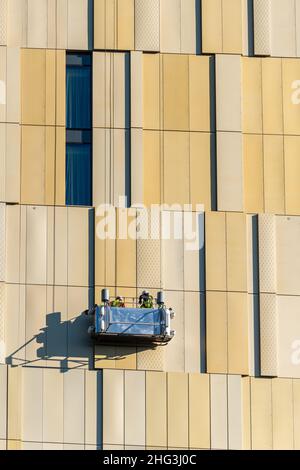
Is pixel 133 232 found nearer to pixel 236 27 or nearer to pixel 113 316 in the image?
pixel 113 316

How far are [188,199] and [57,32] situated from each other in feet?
26.7

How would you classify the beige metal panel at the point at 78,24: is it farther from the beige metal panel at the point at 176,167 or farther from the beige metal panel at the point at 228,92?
the beige metal panel at the point at 228,92

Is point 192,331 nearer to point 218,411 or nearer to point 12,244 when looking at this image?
point 218,411

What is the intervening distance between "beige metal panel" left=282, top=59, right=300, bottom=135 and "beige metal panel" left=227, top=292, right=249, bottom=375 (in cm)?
699

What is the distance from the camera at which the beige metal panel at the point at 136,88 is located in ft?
246

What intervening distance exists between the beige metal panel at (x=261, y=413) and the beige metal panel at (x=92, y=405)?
5.71 meters

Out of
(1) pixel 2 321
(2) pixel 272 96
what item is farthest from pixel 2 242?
(2) pixel 272 96

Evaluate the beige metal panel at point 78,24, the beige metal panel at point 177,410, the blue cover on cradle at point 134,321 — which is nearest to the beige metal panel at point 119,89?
the beige metal panel at point 78,24

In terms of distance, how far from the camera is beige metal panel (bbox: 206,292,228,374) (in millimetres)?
73062

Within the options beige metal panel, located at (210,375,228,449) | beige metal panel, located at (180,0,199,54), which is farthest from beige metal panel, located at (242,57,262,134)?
beige metal panel, located at (210,375,228,449)

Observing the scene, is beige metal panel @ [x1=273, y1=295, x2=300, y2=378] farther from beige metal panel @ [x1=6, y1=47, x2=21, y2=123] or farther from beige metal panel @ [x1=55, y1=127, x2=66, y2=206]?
beige metal panel @ [x1=6, y1=47, x2=21, y2=123]

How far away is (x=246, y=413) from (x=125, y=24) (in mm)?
15462

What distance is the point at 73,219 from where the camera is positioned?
73.9 meters
